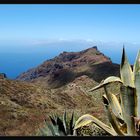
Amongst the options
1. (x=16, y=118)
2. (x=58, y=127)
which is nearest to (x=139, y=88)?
(x=58, y=127)

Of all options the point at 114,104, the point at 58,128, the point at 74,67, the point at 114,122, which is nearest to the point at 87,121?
the point at 114,122

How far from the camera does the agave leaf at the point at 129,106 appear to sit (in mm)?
3104

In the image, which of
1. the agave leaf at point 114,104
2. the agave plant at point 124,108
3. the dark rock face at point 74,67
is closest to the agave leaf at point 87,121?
the agave plant at point 124,108

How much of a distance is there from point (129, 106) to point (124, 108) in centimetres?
7

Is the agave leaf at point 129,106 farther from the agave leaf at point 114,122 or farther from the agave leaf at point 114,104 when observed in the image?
the agave leaf at point 114,104

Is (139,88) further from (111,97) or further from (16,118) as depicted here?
(16,118)

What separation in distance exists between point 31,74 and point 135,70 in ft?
142

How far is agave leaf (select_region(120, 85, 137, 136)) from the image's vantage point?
10.2ft

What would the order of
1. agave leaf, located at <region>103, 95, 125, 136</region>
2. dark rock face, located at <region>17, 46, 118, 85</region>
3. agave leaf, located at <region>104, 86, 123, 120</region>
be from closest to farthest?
agave leaf, located at <region>103, 95, 125, 136</region>, agave leaf, located at <region>104, 86, 123, 120</region>, dark rock face, located at <region>17, 46, 118, 85</region>

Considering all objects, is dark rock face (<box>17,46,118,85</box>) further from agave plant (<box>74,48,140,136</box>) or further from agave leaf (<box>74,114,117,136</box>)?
agave leaf (<box>74,114,117,136</box>)

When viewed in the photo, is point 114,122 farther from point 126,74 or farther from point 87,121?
point 126,74

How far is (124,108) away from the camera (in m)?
3.27

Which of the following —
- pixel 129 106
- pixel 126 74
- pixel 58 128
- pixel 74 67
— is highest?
pixel 126 74

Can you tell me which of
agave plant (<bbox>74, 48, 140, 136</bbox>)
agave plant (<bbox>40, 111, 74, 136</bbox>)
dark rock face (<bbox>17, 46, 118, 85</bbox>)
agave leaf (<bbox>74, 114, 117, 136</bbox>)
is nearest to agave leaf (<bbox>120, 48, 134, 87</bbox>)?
agave plant (<bbox>74, 48, 140, 136</bbox>)
